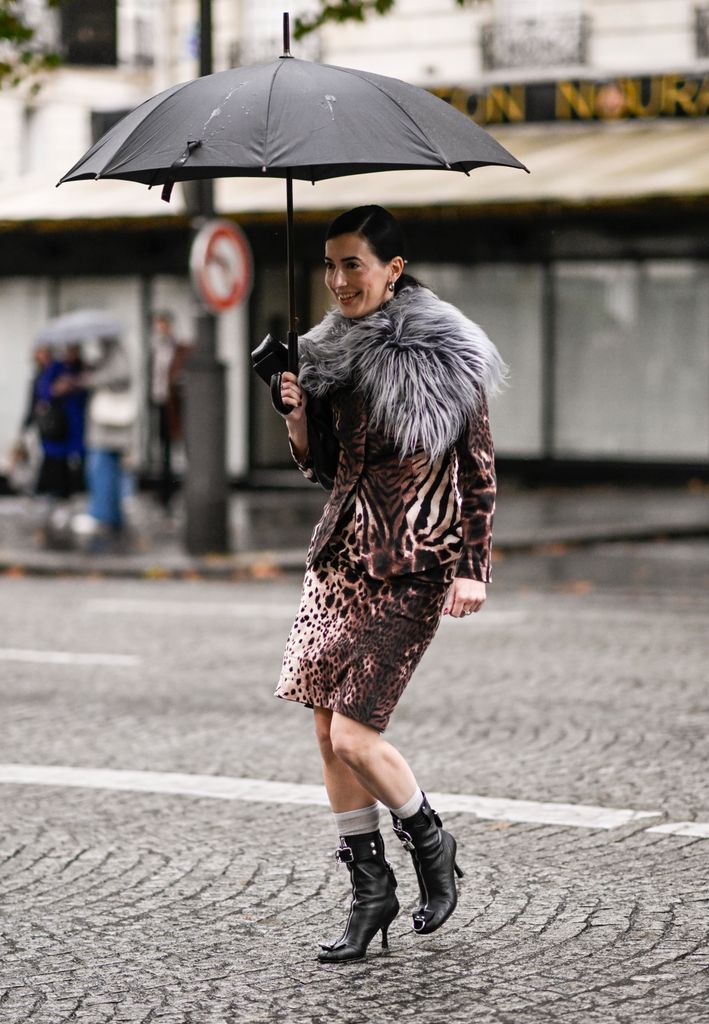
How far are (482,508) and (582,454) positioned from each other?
1637 centimetres

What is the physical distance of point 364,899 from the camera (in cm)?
446

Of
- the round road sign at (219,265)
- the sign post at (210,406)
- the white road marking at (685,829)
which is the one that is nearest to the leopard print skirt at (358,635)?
the white road marking at (685,829)

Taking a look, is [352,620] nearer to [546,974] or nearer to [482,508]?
[482,508]

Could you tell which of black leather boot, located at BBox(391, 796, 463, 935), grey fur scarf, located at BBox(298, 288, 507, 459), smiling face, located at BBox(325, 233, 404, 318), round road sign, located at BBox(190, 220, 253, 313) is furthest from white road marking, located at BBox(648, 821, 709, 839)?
round road sign, located at BBox(190, 220, 253, 313)

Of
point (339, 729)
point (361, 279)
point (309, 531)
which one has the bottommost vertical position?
point (309, 531)

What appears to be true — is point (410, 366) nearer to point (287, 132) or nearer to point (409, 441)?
point (409, 441)

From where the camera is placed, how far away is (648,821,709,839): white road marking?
560 cm

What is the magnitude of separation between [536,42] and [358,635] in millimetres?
17927

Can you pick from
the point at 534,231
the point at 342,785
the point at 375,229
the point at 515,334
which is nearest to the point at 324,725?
the point at 342,785

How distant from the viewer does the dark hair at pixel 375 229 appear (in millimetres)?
4375

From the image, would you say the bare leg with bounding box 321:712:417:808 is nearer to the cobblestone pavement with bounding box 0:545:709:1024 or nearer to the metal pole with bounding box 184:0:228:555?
the cobblestone pavement with bounding box 0:545:709:1024

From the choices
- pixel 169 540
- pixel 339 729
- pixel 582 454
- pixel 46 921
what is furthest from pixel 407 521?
pixel 582 454

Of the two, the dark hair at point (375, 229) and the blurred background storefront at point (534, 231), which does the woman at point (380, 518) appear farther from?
the blurred background storefront at point (534, 231)

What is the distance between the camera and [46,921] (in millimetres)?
4797
